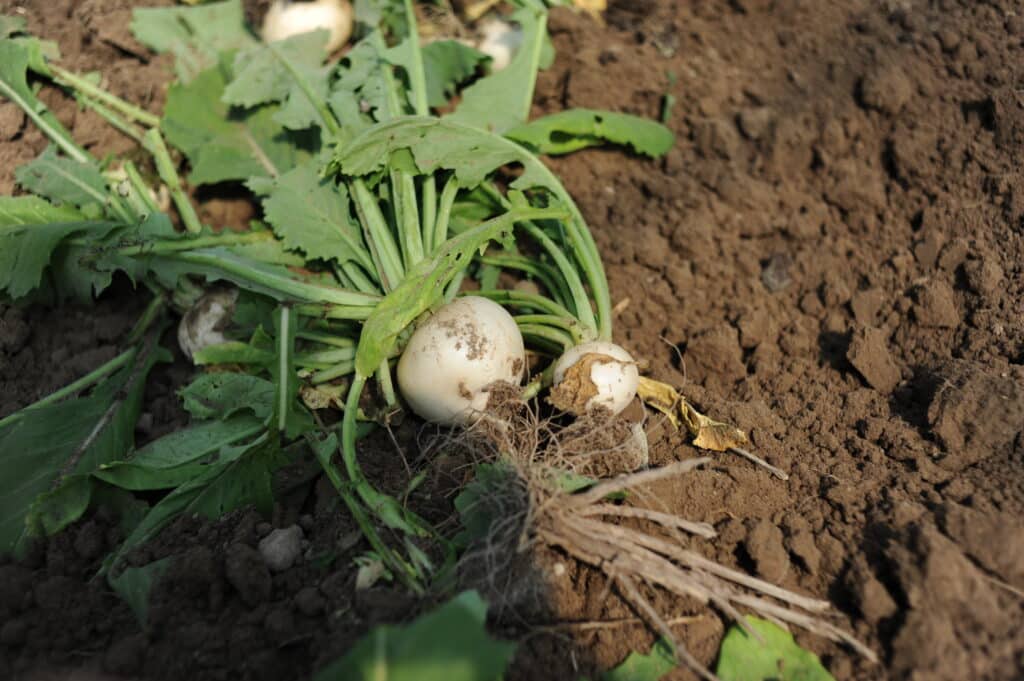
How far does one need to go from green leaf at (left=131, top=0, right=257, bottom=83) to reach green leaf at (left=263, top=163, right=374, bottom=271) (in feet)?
3.99

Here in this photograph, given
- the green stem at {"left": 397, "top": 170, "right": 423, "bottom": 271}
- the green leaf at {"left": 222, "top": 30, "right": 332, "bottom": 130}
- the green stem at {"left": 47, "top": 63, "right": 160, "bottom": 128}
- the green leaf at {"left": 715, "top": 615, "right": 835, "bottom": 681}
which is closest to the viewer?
the green leaf at {"left": 715, "top": 615, "right": 835, "bottom": 681}

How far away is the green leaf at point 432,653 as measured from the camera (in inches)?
59.2

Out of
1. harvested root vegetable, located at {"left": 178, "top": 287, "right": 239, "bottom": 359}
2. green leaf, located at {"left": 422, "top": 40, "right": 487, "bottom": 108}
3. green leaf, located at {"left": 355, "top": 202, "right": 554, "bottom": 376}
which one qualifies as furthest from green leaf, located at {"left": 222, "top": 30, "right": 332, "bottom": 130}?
green leaf, located at {"left": 355, "top": 202, "right": 554, "bottom": 376}

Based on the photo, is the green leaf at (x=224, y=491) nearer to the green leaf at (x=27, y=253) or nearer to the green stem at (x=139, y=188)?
the green leaf at (x=27, y=253)

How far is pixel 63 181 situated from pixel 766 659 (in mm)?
3221

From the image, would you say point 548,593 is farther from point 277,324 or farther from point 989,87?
point 989,87

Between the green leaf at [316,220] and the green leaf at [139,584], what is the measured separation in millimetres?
1216

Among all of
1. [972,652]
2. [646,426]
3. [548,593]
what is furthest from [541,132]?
[972,652]

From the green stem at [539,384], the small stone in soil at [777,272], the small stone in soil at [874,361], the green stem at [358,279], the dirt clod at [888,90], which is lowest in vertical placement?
the green stem at [539,384]

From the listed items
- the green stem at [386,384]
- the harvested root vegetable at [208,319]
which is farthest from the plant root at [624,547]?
the harvested root vegetable at [208,319]

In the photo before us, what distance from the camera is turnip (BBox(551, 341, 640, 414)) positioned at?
2.51 metres

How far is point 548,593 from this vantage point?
208 centimetres

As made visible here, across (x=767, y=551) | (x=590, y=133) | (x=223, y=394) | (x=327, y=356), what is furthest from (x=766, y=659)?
(x=590, y=133)

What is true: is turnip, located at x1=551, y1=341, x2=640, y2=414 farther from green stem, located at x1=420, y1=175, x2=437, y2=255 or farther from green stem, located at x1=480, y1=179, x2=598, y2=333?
green stem, located at x1=420, y1=175, x2=437, y2=255
